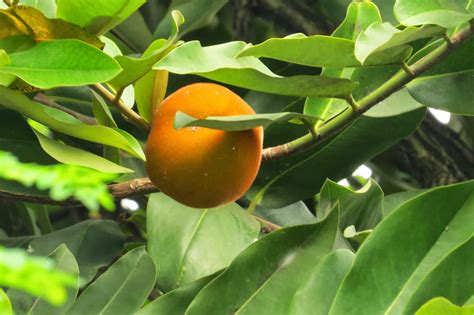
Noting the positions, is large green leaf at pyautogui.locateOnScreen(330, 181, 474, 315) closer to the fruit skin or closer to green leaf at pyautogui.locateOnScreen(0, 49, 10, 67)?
the fruit skin

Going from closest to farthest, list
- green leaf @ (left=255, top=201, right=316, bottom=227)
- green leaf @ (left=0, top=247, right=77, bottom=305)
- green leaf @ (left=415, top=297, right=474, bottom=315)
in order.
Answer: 1. green leaf @ (left=0, top=247, right=77, bottom=305)
2. green leaf @ (left=415, top=297, right=474, bottom=315)
3. green leaf @ (left=255, top=201, right=316, bottom=227)

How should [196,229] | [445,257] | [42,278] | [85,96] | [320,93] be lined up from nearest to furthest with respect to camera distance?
[42,278]
[445,257]
[320,93]
[196,229]
[85,96]

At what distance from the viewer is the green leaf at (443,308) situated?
446mm

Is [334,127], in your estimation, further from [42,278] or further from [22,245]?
[42,278]

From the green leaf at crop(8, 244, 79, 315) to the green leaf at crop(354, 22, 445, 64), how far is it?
1.12 feet

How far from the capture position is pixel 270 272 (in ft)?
2.13

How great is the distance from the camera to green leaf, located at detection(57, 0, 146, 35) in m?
0.61

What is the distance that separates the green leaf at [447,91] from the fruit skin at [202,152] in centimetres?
18

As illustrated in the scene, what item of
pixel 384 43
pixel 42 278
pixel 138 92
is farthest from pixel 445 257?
pixel 42 278

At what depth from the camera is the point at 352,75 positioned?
0.73m

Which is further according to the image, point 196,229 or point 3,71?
point 196,229

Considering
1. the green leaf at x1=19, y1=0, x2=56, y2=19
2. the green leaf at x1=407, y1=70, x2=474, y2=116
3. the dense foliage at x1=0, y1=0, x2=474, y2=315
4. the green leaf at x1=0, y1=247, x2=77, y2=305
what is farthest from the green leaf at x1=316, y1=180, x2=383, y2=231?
the green leaf at x1=0, y1=247, x2=77, y2=305

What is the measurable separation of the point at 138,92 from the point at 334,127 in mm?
183

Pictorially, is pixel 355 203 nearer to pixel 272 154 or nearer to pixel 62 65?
pixel 272 154
